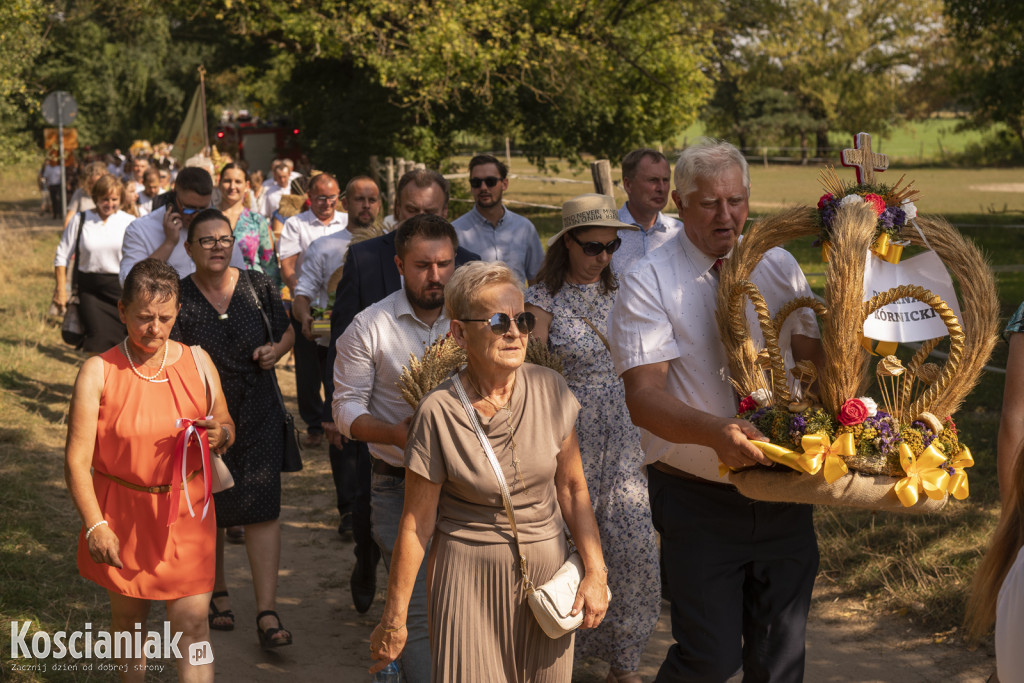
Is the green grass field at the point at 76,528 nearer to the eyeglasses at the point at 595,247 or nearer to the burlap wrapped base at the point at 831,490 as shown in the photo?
the burlap wrapped base at the point at 831,490

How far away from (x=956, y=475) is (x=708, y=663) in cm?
104

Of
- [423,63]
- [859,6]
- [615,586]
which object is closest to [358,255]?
[615,586]

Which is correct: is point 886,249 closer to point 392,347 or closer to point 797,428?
point 797,428

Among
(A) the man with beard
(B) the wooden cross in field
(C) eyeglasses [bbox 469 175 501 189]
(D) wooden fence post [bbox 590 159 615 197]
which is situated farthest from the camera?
(D) wooden fence post [bbox 590 159 615 197]

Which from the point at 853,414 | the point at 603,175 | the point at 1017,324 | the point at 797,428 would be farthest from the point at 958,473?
the point at 603,175

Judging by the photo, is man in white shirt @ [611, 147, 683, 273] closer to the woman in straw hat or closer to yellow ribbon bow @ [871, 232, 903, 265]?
the woman in straw hat

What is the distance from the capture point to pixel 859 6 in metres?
55.3

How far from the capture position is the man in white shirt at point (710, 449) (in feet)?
11.6

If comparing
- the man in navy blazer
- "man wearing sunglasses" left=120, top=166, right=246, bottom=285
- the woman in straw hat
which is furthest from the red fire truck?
the woman in straw hat

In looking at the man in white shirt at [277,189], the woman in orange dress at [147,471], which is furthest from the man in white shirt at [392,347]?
the man in white shirt at [277,189]

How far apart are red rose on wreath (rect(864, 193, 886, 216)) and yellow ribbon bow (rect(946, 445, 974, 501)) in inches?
29.0

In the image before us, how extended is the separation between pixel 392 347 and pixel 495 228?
120 inches

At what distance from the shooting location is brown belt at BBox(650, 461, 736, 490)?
3.57m

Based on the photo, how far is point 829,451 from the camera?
117 inches
